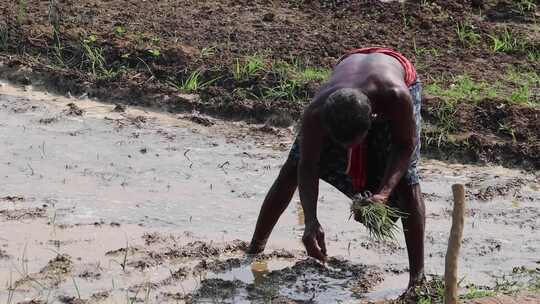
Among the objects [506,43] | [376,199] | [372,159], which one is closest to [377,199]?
[376,199]

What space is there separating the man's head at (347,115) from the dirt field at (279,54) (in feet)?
10.1

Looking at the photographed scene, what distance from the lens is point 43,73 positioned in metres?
8.76

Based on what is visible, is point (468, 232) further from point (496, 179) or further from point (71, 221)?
point (71, 221)

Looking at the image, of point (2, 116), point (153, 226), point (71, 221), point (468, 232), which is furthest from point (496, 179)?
point (2, 116)

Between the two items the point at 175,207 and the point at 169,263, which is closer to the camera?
the point at 169,263

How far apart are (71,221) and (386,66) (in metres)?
2.35

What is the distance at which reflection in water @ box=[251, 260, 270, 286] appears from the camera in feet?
19.5

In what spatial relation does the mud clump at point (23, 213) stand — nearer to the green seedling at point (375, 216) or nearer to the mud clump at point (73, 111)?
the mud clump at point (73, 111)

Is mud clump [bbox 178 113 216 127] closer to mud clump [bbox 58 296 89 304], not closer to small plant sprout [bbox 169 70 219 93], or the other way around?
small plant sprout [bbox 169 70 219 93]

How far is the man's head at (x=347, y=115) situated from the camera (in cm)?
464

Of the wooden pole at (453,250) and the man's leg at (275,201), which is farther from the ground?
the wooden pole at (453,250)

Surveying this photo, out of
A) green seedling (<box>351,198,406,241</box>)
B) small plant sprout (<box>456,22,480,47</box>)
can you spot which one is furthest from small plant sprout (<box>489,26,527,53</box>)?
green seedling (<box>351,198,406,241</box>)

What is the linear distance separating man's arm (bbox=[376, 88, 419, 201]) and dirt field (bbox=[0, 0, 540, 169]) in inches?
106

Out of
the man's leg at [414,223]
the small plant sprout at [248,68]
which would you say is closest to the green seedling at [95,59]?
the small plant sprout at [248,68]
